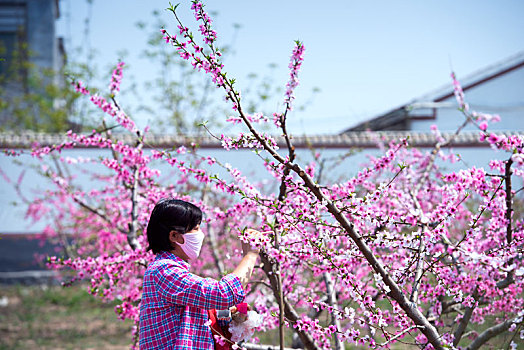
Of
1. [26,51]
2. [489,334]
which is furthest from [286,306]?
[26,51]

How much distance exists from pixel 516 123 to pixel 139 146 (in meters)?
13.0

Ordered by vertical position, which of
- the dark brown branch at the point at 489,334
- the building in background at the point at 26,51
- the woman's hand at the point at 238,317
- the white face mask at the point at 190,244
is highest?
the building in background at the point at 26,51

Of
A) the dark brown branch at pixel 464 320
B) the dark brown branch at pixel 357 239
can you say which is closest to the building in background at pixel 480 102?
the dark brown branch at pixel 464 320

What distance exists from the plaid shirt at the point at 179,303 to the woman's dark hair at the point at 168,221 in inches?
3.3

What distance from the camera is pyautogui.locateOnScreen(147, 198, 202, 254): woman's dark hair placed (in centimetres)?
219

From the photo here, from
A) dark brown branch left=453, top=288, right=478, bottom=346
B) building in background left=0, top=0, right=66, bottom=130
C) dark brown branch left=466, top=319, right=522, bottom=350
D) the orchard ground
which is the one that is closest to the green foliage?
the orchard ground

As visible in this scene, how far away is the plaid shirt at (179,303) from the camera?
6.48ft

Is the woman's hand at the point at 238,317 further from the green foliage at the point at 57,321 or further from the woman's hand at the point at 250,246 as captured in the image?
the green foliage at the point at 57,321

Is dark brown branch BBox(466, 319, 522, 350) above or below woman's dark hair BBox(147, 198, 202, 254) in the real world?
below

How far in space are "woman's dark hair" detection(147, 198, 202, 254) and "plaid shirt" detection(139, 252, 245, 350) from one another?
0.27ft

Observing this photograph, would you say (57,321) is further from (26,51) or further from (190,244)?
(26,51)

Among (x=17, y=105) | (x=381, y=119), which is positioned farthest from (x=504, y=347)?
(x=17, y=105)

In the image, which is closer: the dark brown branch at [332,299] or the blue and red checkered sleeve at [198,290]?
the blue and red checkered sleeve at [198,290]

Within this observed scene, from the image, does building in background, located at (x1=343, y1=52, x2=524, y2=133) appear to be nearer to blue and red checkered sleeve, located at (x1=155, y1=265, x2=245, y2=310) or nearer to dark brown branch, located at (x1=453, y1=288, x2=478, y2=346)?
dark brown branch, located at (x1=453, y1=288, x2=478, y2=346)
